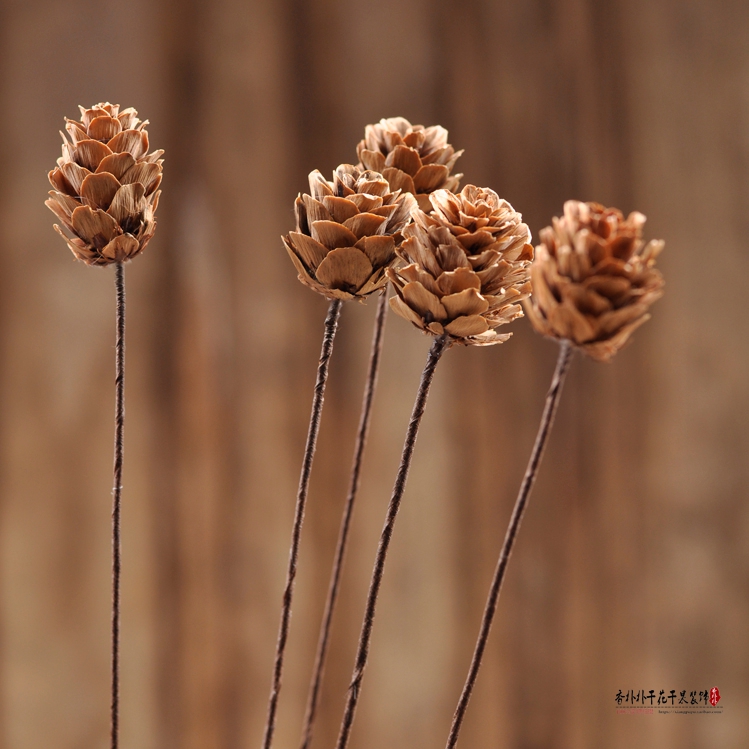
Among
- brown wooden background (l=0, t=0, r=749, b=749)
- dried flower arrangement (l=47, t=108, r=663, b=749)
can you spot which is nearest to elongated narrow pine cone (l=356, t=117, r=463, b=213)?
dried flower arrangement (l=47, t=108, r=663, b=749)

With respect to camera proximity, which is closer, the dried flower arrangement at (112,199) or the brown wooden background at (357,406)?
the dried flower arrangement at (112,199)

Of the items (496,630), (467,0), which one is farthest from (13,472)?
(467,0)

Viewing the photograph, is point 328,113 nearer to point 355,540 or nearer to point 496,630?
point 355,540

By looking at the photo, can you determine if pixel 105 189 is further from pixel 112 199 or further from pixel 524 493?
pixel 524 493

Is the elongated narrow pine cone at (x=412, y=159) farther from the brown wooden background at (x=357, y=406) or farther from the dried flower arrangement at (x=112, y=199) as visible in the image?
the brown wooden background at (x=357, y=406)

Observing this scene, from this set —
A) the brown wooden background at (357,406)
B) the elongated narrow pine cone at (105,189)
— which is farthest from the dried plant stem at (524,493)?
the brown wooden background at (357,406)
